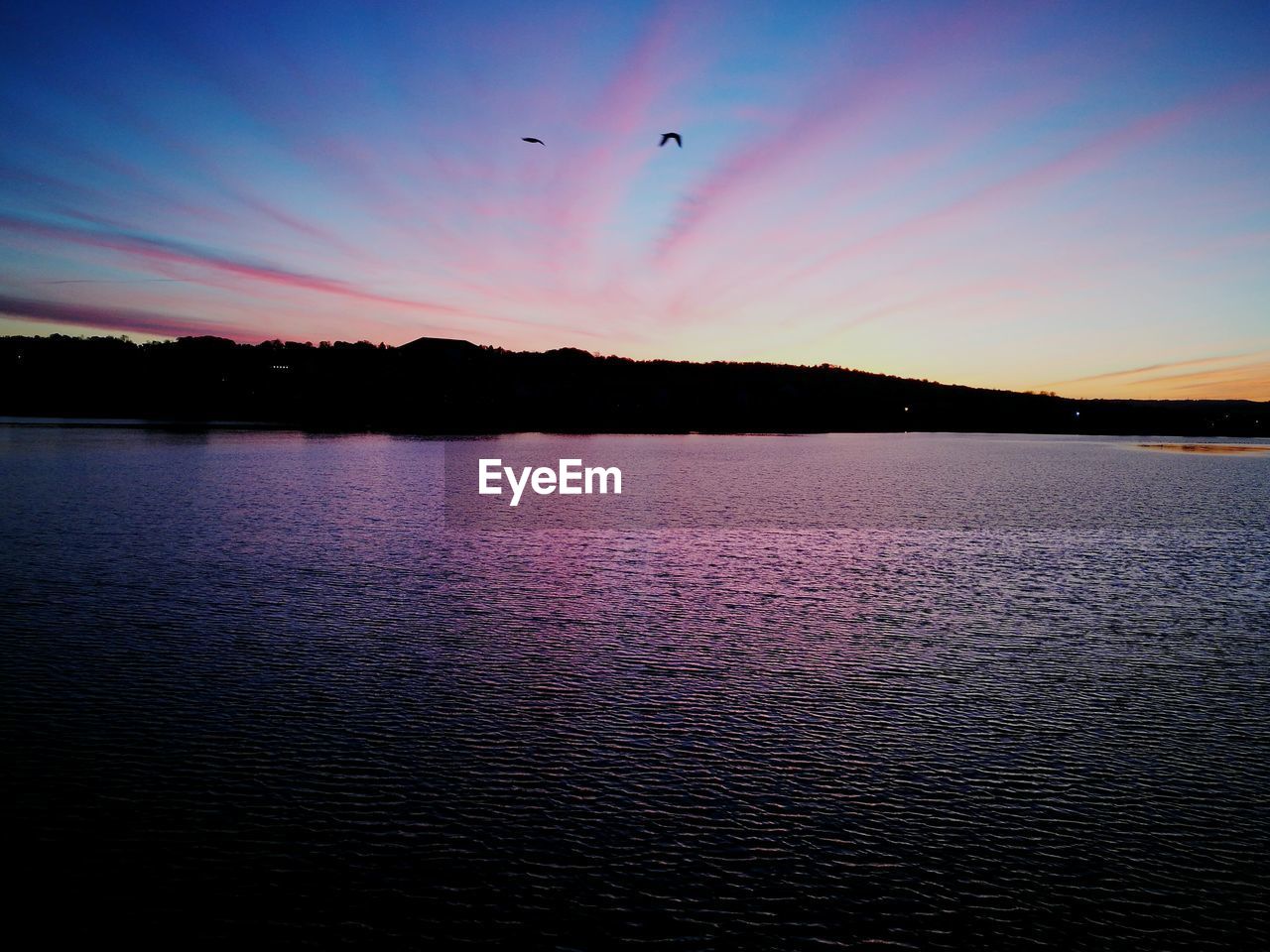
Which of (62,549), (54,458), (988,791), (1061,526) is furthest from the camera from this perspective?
(54,458)

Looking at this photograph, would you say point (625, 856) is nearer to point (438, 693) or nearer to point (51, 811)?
point (438, 693)

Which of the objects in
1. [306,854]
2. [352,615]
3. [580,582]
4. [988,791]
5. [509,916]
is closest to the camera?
[509,916]

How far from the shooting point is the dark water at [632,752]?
9664 mm

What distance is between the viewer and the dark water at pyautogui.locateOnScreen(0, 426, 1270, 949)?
9.66m

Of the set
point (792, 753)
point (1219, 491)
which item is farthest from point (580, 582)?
point (1219, 491)

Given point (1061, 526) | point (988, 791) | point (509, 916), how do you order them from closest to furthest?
point (509, 916)
point (988, 791)
point (1061, 526)

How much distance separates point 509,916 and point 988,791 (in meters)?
7.98

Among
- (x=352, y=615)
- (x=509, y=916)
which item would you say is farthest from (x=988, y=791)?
(x=352, y=615)

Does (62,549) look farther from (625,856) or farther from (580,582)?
(625,856)

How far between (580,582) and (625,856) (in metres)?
18.2

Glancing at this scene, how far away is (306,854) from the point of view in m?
10.7

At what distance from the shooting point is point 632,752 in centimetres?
1416

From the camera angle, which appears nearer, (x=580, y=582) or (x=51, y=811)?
(x=51, y=811)

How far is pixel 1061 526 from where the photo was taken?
4628cm
